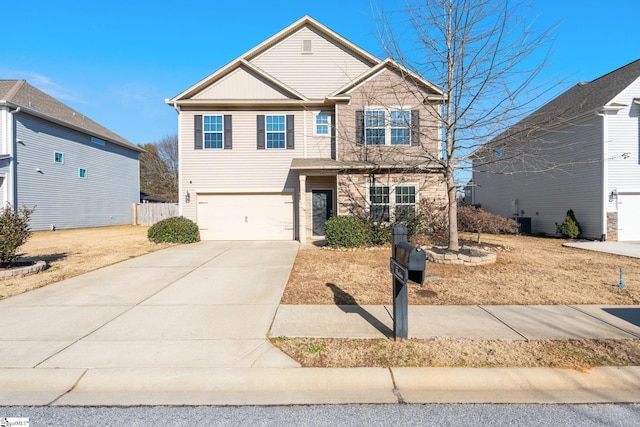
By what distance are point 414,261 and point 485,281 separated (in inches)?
163

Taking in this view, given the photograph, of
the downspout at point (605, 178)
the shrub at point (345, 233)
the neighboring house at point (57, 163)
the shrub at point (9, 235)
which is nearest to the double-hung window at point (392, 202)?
the shrub at point (345, 233)

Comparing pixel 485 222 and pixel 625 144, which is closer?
pixel 485 222

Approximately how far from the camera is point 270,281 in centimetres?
651

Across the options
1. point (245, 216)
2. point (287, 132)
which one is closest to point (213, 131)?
point (287, 132)

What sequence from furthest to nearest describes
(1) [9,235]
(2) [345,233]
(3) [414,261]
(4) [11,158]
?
(4) [11,158] < (2) [345,233] < (1) [9,235] < (3) [414,261]

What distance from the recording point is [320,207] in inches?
527

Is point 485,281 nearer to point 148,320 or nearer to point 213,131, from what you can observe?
point 148,320

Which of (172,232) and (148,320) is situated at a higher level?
(172,232)

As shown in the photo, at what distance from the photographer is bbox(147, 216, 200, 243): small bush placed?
39.6 ft

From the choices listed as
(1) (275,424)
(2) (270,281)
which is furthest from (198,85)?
(1) (275,424)

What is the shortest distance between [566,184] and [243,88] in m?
15.3

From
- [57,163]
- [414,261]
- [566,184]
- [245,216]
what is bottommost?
[414,261]

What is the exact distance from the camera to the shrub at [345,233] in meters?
10.2

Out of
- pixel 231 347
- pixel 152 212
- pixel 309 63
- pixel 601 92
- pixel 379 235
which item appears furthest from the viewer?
pixel 152 212
